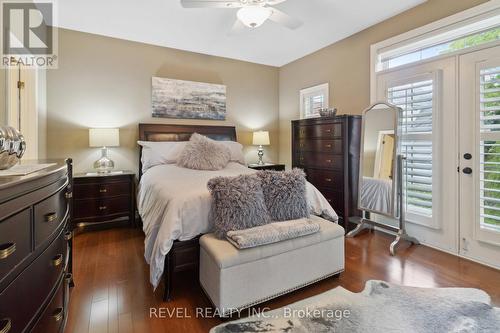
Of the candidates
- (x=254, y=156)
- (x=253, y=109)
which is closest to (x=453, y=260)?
(x=254, y=156)

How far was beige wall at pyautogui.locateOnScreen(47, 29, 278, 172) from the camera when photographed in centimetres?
363

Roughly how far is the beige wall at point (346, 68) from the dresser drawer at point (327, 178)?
1046mm

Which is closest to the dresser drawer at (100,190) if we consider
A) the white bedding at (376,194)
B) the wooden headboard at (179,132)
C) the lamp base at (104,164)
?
the lamp base at (104,164)

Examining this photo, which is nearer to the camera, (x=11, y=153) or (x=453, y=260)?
(x=11, y=153)

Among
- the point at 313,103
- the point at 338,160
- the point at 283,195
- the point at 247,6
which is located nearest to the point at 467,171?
the point at 338,160

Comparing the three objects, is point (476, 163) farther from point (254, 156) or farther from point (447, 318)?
point (254, 156)

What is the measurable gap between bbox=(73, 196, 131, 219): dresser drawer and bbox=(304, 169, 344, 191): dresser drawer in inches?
107

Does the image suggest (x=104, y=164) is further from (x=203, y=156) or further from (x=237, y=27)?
(x=237, y=27)

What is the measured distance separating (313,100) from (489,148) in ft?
8.86

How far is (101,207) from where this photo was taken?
11.5ft

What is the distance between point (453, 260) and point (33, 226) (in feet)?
11.4

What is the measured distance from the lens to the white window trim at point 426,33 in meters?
2.52

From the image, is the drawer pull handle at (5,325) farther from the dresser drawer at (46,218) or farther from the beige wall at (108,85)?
the beige wall at (108,85)

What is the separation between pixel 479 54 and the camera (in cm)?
256
